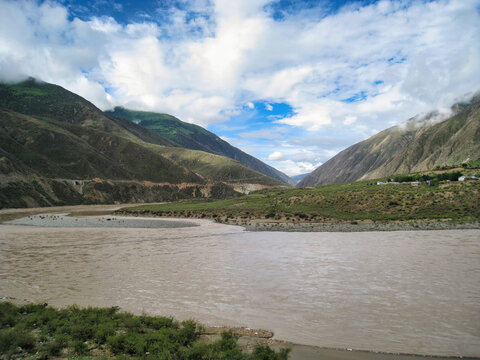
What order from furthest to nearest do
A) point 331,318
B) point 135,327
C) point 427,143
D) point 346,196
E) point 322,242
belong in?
1. point 427,143
2. point 346,196
3. point 322,242
4. point 331,318
5. point 135,327

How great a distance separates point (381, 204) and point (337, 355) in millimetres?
40226

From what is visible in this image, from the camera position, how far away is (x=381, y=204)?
4338 cm

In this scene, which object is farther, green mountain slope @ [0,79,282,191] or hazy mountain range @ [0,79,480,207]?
green mountain slope @ [0,79,282,191]

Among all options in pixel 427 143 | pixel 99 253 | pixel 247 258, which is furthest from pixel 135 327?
pixel 427 143

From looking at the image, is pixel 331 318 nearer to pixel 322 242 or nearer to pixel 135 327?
pixel 135 327

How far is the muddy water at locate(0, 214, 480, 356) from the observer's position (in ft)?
27.8

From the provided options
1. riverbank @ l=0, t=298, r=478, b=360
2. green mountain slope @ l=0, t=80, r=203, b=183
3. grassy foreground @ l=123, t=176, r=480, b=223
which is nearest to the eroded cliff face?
green mountain slope @ l=0, t=80, r=203, b=183

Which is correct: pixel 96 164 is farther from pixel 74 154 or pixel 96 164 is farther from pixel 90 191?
pixel 90 191

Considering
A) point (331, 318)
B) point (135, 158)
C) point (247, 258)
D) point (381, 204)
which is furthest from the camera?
point (135, 158)

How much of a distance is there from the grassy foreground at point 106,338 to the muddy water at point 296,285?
4.74 feet

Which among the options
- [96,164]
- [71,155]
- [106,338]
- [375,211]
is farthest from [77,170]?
[106,338]

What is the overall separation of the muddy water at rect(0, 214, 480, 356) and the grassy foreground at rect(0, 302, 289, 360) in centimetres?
144

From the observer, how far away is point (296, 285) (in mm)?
12797

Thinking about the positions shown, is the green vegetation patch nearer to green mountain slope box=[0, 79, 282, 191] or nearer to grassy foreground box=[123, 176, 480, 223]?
grassy foreground box=[123, 176, 480, 223]
